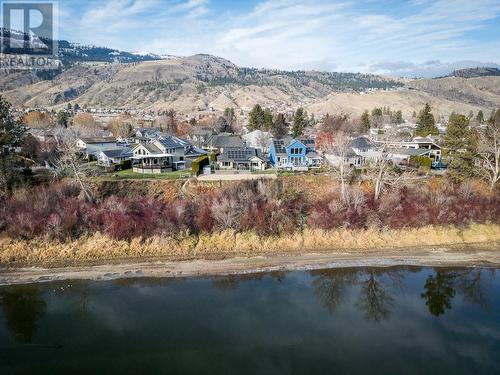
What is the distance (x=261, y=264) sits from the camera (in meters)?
25.7

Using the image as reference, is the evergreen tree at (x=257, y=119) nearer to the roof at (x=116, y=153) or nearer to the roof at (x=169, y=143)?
the roof at (x=169, y=143)

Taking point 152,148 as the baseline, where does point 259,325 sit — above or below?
below

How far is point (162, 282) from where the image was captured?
23328 mm

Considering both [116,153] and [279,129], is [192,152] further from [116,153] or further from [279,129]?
[279,129]

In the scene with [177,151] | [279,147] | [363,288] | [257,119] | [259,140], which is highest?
[257,119]

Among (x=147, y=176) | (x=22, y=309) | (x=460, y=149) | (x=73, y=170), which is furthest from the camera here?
(x=460, y=149)

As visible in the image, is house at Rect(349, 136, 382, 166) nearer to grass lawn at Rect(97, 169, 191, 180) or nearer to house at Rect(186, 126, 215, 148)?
grass lawn at Rect(97, 169, 191, 180)

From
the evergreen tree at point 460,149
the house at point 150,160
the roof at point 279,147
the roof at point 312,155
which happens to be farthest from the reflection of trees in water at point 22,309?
the evergreen tree at point 460,149

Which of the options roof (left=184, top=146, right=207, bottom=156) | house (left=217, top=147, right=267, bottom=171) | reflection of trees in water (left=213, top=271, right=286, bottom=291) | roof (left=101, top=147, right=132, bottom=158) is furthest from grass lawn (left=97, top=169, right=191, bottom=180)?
reflection of trees in water (left=213, top=271, right=286, bottom=291)

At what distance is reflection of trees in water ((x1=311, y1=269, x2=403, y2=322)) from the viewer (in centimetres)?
2071

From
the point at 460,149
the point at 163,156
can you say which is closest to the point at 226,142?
the point at 163,156

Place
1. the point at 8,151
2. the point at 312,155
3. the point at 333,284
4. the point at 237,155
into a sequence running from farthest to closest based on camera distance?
the point at 312,155 → the point at 237,155 → the point at 8,151 → the point at 333,284

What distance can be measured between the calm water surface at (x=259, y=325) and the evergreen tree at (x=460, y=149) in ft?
45.9

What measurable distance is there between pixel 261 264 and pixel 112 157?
25314 millimetres
